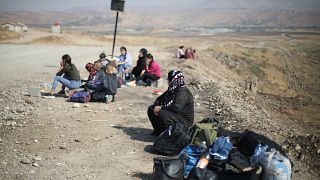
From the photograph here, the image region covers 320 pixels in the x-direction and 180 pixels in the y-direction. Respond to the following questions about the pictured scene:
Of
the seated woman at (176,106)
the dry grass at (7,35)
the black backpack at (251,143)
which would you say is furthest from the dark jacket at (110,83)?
the dry grass at (7,35)

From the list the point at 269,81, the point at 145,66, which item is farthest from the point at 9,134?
the point at 269,81

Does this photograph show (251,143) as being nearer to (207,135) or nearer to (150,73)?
(207,135)

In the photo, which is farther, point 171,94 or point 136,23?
point 136,23

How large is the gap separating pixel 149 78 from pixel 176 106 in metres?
6.23

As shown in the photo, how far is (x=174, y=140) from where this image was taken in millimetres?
6539

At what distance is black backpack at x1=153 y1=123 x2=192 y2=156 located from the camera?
6.46 metres

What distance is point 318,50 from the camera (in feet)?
158

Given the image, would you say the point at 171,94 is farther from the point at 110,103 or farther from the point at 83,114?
the point at 110,103

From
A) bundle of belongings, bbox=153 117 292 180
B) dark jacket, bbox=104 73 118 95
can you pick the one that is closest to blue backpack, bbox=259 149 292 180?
bundle of belongings, bbox=153 117 292 180

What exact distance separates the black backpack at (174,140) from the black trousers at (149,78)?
6.64 meters

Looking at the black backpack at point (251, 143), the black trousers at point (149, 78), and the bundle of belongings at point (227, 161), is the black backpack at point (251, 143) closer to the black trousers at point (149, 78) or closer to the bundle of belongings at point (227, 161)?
the bundle of belongings at point (227, 161)

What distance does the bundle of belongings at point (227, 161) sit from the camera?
516cm

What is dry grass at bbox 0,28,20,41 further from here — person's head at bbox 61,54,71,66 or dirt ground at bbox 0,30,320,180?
person's head at bbox 61,54,71,66

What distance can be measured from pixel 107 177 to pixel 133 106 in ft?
15.3
